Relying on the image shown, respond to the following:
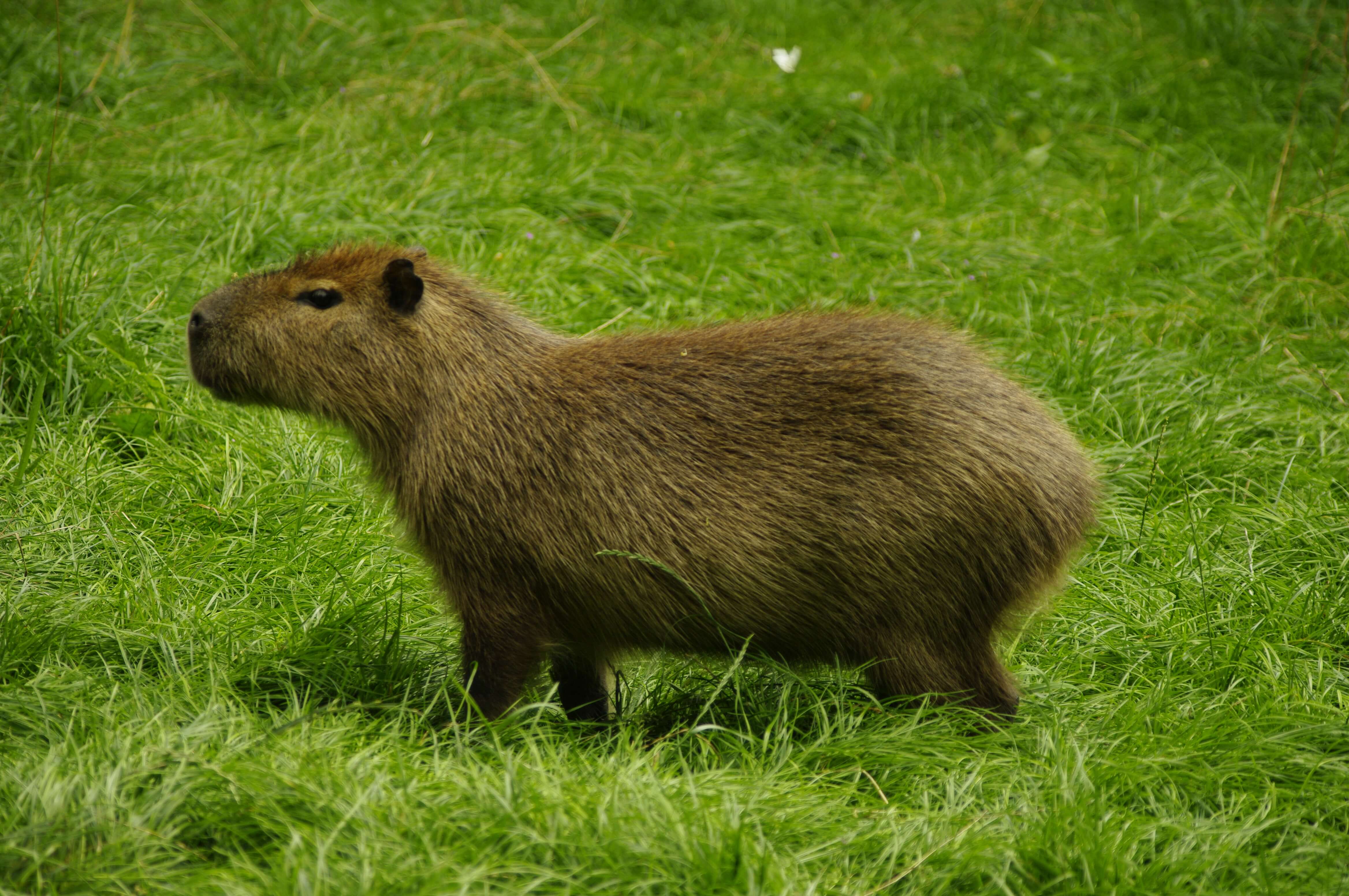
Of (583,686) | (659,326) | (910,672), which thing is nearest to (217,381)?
(583,686)

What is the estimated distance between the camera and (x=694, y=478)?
11.8 feet

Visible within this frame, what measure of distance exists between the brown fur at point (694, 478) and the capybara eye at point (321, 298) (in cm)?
2

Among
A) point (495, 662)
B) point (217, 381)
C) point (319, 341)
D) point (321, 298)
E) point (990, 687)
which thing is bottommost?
point (990, 687)

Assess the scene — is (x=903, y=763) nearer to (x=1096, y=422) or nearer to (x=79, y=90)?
(x=1096, y=422)

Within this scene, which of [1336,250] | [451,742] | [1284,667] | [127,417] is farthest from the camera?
[1336,250]

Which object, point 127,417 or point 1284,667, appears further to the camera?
point 127,417

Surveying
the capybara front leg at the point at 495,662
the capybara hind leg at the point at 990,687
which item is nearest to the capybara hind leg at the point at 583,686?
the capybara front leg at the point at 495,662

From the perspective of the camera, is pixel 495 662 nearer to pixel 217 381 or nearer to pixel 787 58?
pixel 217 381

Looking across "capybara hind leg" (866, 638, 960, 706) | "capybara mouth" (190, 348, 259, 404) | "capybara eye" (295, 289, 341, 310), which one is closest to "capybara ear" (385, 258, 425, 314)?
"capybara eye" (295, 289, 341, 310)

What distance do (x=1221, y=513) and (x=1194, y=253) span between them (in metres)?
2.33

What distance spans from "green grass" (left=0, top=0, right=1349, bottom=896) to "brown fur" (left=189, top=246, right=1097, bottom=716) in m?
0.26

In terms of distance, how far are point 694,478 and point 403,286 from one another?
3.36ft

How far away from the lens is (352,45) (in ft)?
27.1

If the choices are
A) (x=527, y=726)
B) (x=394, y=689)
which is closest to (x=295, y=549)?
(x=394, y=689)
